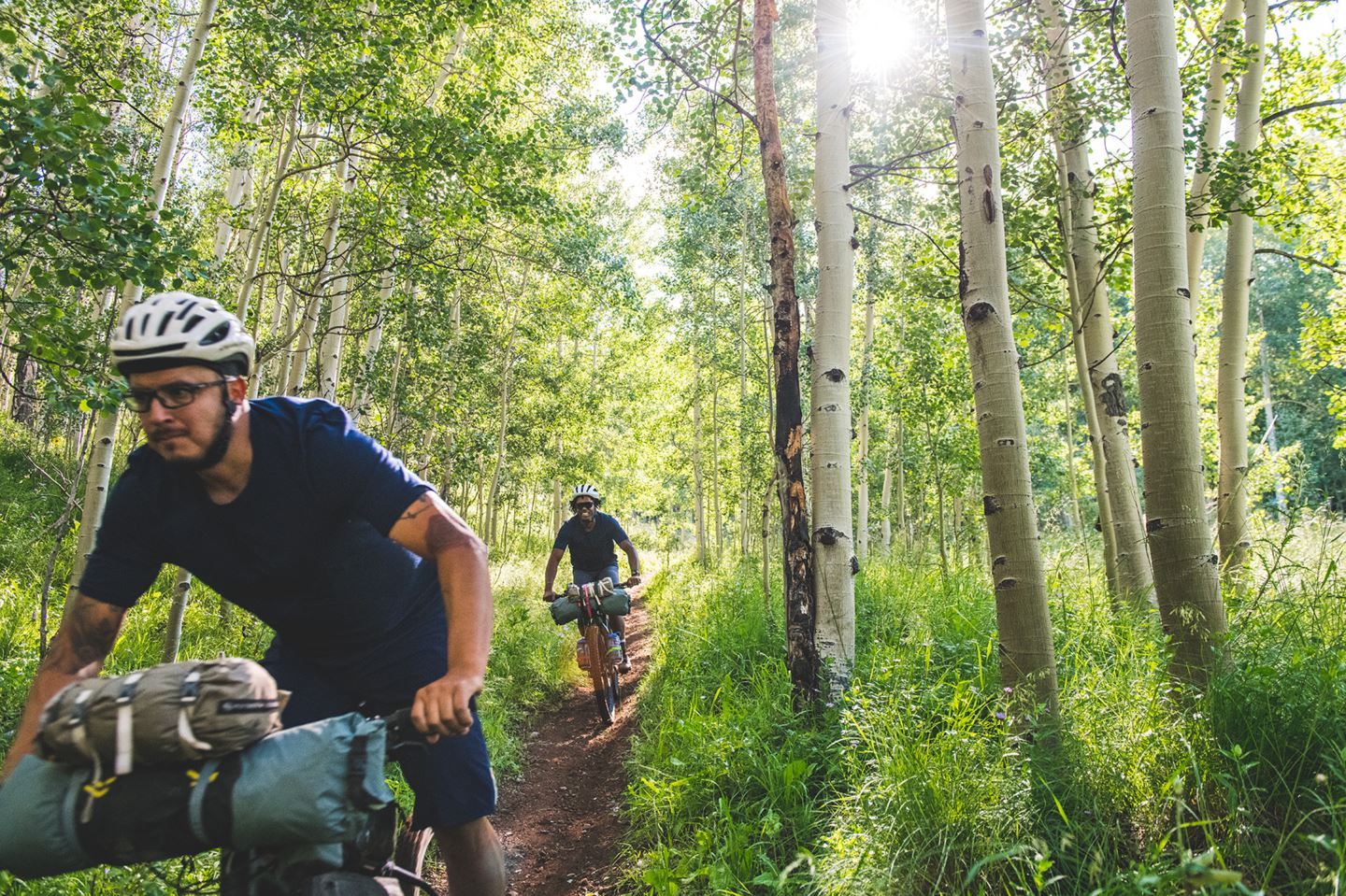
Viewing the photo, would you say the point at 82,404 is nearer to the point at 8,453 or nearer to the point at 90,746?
the point at 90,746

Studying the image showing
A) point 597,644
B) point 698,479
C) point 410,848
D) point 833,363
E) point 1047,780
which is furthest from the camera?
point 698,479

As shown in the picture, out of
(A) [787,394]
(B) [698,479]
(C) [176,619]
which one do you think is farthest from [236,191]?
(B) [698,479]

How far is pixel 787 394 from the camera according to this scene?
204 inches

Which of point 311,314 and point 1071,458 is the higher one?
point 1071,458

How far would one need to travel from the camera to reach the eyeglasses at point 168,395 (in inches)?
74.1

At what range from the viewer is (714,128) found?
20.7ft

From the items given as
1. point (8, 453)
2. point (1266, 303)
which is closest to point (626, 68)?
point (8, 453)

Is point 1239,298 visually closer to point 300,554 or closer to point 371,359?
point 300,554

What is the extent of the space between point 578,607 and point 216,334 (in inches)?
207

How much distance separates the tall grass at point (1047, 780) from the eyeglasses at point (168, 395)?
2.53 meters

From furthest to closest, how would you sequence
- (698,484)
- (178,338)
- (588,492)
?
(698,484)
(588,492)
(178,338)

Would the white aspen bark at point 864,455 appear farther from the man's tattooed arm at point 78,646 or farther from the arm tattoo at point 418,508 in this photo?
the man's tattooed arm at point 78,646

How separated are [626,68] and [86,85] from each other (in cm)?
679

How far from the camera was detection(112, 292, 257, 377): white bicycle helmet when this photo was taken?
1840 millimetres
